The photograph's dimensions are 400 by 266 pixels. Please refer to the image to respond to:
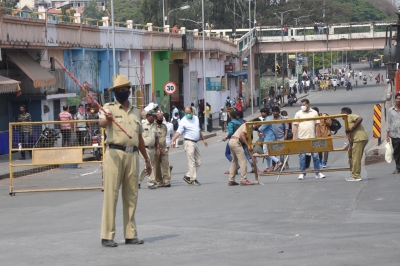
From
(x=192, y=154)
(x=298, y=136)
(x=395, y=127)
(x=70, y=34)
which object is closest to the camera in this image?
(x=395, y=127)


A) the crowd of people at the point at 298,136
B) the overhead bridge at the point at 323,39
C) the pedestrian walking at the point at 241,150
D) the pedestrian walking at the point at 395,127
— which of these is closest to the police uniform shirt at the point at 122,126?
the crowd of people at the point at 298,136

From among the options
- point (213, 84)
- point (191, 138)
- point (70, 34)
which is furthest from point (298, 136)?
point (213, 84)

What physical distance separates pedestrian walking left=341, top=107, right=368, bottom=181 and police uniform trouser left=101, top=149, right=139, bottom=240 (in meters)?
7.95

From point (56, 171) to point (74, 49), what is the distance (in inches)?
627

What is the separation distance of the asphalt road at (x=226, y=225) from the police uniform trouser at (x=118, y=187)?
26 cm

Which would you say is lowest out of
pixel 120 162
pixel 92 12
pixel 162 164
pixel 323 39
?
pixel 162 164

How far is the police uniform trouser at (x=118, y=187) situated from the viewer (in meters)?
9.19

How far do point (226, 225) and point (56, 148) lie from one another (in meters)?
7.79

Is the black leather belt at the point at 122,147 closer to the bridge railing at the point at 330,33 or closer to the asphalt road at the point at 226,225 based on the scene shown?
the asphalt road at the point at 226,225

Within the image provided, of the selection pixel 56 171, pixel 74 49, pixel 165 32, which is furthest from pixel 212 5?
pixel 56 171

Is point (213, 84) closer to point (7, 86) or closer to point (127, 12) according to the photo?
point (7, 86)

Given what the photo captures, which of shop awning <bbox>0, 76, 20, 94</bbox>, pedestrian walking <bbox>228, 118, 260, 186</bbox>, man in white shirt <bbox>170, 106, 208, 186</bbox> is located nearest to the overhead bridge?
shop awning <bbox>0, 76, 20, 94</bbox>

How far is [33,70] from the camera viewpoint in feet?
99.7

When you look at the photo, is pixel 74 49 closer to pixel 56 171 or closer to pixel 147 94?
pixel 147 94
